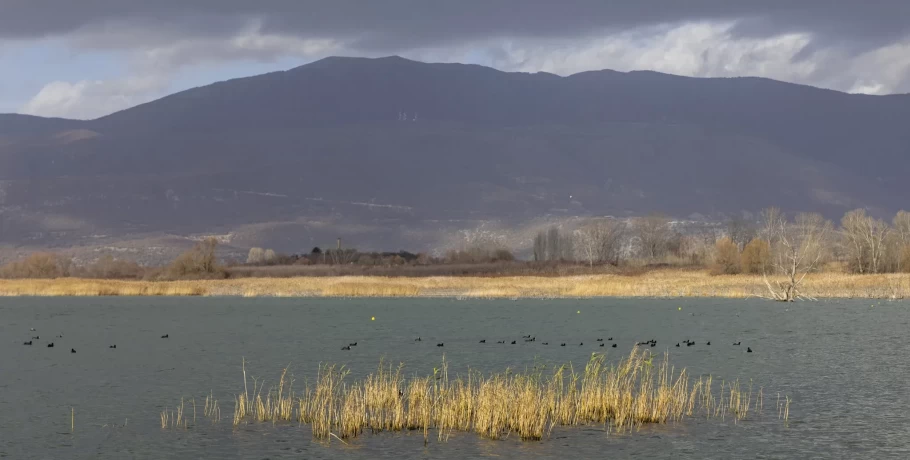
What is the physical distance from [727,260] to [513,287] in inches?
1088

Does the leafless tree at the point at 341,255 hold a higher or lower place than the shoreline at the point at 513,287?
higher

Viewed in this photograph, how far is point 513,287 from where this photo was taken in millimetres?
90812

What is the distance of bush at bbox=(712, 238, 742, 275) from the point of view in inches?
4176

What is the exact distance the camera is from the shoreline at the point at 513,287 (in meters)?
81.1

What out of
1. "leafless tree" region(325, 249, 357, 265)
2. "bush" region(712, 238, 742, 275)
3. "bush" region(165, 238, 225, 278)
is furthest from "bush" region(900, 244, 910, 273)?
"leafless tree" region(325, 249, 357, 265)

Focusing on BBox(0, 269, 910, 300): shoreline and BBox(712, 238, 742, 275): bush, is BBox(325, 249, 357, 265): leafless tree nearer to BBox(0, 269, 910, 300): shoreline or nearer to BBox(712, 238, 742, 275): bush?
BBox(0, 269, 910, 300): shoreline

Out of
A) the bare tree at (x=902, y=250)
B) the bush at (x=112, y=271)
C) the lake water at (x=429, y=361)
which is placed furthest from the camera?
the bush at (x=112, y=271)


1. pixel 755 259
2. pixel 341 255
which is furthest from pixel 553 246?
pixel 755 259

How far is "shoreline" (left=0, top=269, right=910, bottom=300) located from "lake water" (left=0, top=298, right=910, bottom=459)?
180 cm

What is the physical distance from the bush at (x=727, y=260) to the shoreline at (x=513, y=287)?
3.17 metres

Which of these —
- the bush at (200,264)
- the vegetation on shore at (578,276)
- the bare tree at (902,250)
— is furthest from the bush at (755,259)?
the bush at (200,264)

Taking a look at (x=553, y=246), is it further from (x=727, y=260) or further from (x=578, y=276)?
(x=578, y=276)

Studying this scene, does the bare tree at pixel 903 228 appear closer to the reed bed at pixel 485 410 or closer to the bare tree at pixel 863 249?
the bare tree at pixel 863 249

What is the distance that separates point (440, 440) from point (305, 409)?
4.65 meters
